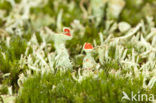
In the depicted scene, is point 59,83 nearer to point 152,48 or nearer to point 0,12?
point 152,48

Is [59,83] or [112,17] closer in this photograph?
[59,83]

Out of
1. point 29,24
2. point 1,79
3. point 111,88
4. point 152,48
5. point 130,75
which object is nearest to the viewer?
point 111,88

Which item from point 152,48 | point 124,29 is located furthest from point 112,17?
point 152,48

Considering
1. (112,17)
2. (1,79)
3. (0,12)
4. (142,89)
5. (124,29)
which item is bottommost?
(142,89)

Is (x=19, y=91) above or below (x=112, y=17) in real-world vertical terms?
below

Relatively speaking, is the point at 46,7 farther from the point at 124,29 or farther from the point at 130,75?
the point at 130,75

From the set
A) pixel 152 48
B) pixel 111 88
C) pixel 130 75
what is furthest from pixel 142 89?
pixel 152 48

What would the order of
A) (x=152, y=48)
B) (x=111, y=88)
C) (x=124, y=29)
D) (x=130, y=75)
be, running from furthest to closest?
1. (x=124, y=29)
2. (x=152, y=48)
3. (x=130, y=75)
4. (x=111, y=88)
